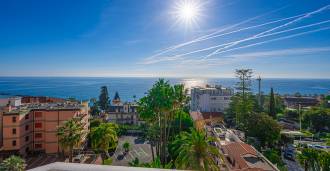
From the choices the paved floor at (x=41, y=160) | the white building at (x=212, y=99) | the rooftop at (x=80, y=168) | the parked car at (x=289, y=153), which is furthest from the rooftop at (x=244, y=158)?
the white building at (x=212, y=99)

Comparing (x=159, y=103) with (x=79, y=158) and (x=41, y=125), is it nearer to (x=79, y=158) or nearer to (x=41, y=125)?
(x=79, y=158)

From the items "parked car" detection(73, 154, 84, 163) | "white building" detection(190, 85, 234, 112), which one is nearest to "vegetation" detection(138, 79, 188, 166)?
"parked car" detection(73, 154, 84, 163)

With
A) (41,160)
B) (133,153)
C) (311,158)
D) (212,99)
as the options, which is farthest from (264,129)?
(212,99)

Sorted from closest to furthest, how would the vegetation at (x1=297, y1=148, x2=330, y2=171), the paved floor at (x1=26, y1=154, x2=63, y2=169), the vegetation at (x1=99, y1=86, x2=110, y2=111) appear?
the vegetation at (x1=297, y1=148, x2=330, y2=171)
the paved floor at (x1=26, y1=154, x2=63, y2=169)
the vegetation at (x1=99, y1=86, x2=110, y2=111)

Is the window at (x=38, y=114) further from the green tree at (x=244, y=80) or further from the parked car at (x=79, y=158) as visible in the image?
the green tree at (x=244, y=80)

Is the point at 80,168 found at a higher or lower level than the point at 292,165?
higher

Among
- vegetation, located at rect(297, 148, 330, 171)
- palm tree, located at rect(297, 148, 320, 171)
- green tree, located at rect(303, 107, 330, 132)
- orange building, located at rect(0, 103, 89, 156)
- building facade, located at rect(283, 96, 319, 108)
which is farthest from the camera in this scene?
building facade, located at rect(283, 96, 319, 108)

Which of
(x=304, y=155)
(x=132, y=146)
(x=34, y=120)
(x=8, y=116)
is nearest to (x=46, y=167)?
(x=304, y=155)

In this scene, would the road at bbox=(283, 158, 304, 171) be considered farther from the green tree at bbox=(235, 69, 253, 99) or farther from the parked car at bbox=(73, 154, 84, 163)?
the parked car at bbox=(73, 154, 84, 163)
